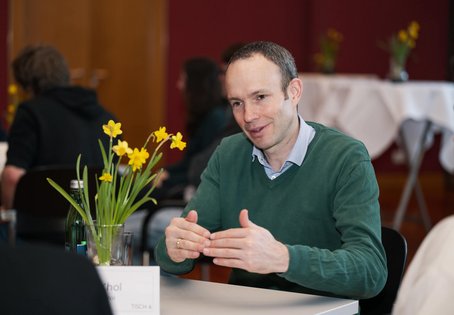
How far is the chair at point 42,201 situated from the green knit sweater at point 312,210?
39.8 inches

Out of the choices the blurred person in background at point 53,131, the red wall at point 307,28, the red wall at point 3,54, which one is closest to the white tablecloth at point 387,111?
the red wall at point 307,28

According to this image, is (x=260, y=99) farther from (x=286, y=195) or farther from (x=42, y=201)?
(x=42, y=201)

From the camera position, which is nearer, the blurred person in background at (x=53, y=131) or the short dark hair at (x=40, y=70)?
the blurred person in background at (x=53, y=131)

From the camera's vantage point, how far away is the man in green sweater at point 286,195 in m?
1.88

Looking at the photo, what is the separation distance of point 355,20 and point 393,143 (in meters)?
1.31

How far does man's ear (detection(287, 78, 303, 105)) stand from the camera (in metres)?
2.14

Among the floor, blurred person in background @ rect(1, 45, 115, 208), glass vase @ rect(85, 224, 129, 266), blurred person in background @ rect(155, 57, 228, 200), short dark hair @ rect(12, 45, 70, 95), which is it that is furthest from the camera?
the floor

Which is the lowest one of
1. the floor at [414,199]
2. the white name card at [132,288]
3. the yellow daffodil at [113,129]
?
the floor at [414,199]

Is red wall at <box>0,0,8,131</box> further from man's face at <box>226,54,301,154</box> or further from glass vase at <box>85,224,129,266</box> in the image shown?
glass vase at <box>85,224,129,266</box>

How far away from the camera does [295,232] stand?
2.16 meters

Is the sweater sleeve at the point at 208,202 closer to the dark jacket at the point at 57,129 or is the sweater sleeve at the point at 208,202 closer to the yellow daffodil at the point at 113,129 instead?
the yellow daffodil at the point at 113,129

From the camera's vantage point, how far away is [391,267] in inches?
86.7

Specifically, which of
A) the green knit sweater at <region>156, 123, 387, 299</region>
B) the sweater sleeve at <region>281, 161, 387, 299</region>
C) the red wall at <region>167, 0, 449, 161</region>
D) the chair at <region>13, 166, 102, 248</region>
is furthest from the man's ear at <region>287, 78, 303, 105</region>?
the red wall at <region>167, 0, 449, 161</region>

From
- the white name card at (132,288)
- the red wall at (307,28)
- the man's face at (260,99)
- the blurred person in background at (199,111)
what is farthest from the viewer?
the red wall at (307,28)
